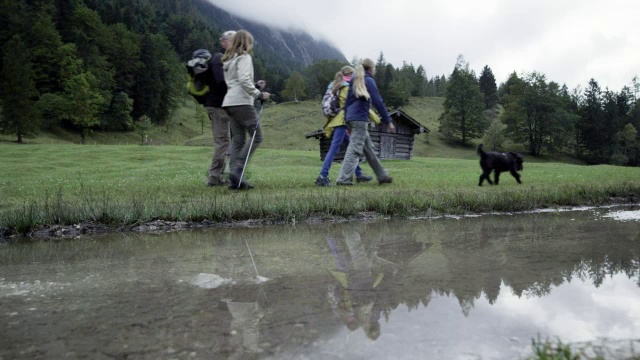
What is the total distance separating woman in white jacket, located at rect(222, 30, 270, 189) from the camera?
7328mm

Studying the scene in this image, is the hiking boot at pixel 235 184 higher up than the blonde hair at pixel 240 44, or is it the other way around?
the blonde hair at pixel 240 44

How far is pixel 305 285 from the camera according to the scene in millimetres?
2377

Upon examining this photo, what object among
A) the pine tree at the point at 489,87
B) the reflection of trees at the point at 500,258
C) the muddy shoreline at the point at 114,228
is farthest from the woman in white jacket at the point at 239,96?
the pine tree at the point at 489,87

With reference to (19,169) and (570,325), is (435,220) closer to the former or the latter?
(570,325)

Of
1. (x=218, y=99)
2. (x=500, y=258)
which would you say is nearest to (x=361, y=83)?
(x=218, y=99)

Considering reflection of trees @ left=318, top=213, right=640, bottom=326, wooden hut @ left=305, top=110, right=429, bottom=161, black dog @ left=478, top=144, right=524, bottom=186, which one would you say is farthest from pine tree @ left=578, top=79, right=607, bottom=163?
reflection of trees @ left=318, top=213, right=640, bottom=326

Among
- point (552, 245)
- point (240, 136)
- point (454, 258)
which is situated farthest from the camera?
point (240, 136)

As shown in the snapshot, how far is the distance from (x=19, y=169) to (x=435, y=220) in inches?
795

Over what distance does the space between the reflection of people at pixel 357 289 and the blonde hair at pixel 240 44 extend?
201 inches

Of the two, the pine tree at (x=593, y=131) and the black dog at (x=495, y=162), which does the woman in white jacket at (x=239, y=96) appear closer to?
the black dog at (x=495, y=162)

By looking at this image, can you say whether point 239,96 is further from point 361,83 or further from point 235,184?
point 361,83

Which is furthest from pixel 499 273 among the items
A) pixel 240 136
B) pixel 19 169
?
pixel 19 169

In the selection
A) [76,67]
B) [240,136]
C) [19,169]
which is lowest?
[19,169]

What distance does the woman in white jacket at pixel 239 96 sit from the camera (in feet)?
24.0
